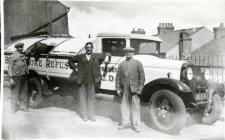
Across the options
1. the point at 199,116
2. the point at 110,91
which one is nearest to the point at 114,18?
the point at 110,91

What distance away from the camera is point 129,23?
16.5 feet

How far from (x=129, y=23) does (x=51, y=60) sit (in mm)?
1683

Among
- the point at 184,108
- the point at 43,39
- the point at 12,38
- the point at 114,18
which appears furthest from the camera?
the point at 43,39

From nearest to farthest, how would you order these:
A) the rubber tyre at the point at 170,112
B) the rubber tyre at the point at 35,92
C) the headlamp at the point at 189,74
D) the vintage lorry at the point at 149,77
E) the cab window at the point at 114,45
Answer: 1. the rubber tyre at the point at 170,112
2. the vintage lorry at the point at 149,77
3. the headlamp at the point at 189,74
4. the cab window at the point at 114,45
5. the rubber tyre at the point at 35,92

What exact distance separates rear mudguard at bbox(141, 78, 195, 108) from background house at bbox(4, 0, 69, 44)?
1.64 metres

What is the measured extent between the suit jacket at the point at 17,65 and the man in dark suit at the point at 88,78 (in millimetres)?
958

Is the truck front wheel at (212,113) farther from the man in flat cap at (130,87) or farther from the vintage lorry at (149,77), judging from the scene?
the man in flat cap at (130,87)

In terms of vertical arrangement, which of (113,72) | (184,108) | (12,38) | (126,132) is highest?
(12,38)

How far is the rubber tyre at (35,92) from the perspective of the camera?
5.92 m

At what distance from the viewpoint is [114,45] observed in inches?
214

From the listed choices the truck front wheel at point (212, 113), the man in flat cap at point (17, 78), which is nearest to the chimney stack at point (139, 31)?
the truck front wheel at point (212, 113)

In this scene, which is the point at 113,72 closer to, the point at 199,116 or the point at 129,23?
the point at 129,23

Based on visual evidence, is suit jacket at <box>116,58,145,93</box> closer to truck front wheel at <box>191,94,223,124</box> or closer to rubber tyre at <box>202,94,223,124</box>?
truck front wheel at <box>191,94,223,124</box>

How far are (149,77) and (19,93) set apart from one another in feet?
6.99
